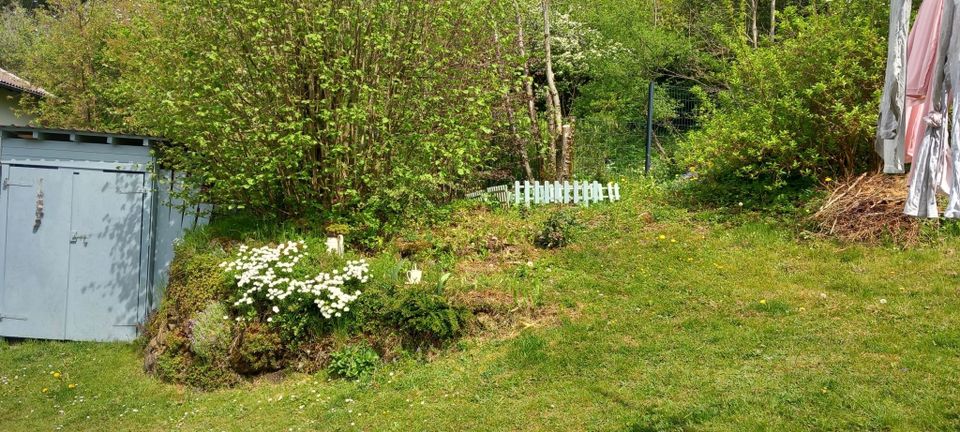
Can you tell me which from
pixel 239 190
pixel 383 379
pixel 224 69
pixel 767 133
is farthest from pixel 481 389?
pixel 767 133

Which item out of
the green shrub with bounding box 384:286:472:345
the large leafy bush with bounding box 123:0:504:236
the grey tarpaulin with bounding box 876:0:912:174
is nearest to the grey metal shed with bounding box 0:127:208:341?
the large leafy bush with bounding box 123:0:504:236

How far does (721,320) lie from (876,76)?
3.84m

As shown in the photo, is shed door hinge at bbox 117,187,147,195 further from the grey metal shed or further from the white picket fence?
the white picket fence

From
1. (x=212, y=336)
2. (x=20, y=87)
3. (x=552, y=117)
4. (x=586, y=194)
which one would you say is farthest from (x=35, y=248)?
(x=20, y=87)

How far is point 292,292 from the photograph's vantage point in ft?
21.1

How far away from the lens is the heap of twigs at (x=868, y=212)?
711cm

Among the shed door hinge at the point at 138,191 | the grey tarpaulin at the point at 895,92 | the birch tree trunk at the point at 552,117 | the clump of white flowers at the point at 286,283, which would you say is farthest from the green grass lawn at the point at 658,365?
the birch tree trunk at the point at 552,117

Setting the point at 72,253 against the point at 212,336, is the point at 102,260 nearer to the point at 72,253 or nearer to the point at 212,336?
the point at 72,253

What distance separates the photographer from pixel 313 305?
6453 mm

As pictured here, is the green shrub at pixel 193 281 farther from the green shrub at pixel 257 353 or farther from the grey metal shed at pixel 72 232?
the grey metal shed at pixel 72 232

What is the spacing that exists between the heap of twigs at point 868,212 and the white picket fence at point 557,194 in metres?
3.22

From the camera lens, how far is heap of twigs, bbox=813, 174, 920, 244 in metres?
7.11

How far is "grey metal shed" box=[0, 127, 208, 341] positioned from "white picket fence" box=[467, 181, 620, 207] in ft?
14.1

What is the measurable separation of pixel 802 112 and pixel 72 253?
352 inches
